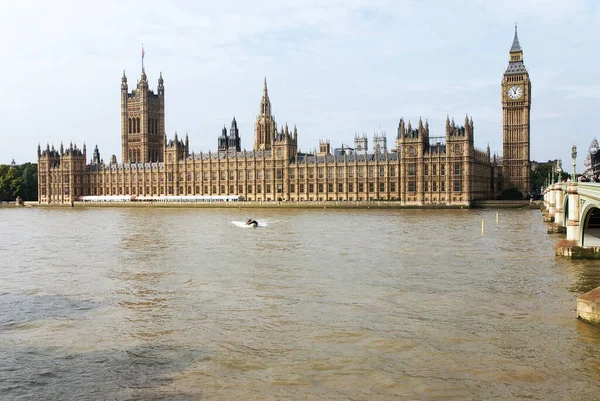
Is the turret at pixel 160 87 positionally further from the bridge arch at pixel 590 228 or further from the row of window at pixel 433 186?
the bridge arch at pixel 590 228

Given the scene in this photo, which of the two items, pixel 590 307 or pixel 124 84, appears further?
pixel 124 84

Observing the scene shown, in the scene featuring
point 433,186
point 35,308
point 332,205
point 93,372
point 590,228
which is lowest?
point 93,372

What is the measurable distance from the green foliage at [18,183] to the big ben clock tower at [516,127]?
355 feet

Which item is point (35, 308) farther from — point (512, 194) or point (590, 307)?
point (512, 194)

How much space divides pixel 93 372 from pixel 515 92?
11690 centimetres

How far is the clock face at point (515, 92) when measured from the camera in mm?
120519

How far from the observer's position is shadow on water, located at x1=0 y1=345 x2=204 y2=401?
46.3ft

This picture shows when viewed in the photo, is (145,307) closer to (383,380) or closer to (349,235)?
(383,380)

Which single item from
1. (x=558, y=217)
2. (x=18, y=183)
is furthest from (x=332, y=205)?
(x=18, y=183)

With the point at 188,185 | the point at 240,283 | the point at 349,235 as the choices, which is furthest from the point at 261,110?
the point at 240,283

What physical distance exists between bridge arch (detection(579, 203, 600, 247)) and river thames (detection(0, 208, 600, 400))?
77.8 inches

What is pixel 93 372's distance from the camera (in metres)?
15.5

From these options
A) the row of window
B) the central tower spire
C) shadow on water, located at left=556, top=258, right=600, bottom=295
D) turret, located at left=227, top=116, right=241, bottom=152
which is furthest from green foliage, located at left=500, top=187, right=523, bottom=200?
shadow on water, located at left=556, top=258, right=600, bottom=295

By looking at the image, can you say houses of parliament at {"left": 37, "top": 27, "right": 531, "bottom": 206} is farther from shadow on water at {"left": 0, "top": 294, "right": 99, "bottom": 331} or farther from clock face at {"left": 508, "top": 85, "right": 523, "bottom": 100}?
shadow on water at {"left": 0, "top": 294, "right": 99, "bottom": 331}
